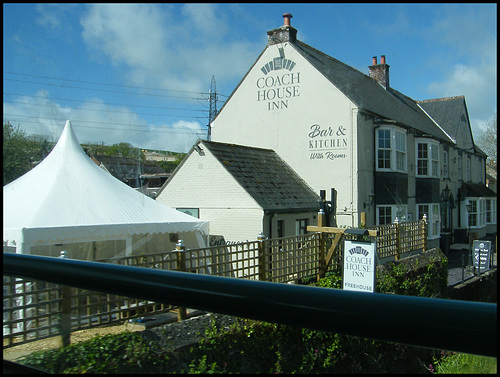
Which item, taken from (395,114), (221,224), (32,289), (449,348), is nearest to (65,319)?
(32,289)

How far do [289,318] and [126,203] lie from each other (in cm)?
755

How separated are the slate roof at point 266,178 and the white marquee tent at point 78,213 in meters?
3.01

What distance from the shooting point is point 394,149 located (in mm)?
13641

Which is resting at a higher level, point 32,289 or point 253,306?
point 253,306

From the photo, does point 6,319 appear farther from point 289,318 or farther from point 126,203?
point 126,203

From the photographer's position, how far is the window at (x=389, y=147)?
13469 millimetres

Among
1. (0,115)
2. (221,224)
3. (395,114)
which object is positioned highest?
(395,114)

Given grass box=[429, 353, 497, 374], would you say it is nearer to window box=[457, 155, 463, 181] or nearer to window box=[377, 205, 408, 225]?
window box=[457, 155, 463, 181]

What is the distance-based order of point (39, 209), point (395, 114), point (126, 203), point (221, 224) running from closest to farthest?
point (39, 209) < point (126, 203) < point (221, 224) < point (395, 114)

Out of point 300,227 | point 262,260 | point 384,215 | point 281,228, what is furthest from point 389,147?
point 262,260

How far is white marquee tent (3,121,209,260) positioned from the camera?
252 inches

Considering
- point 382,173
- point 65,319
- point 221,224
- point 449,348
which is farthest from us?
point 382,173

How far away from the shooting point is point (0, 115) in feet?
4.52

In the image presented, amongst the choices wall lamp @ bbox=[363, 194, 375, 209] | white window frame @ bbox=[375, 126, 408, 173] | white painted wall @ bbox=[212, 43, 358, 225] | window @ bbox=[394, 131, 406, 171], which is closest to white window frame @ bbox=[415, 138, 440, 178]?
white window frame @ bbox=[375, 126, 408, 173]
